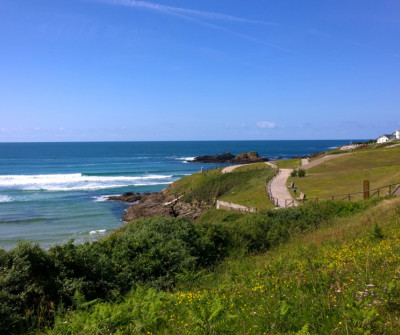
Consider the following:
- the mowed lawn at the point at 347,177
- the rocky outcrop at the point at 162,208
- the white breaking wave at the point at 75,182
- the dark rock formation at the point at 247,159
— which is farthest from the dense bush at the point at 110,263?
the dark rock formation at the point at 247,159

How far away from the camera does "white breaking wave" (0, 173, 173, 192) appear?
5856 centimetres

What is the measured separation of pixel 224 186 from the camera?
4212 centimetres

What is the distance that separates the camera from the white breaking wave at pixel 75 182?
5856 centimetres

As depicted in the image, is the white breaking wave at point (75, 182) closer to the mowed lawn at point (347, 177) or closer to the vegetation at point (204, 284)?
the mowed lawn at point (347, 177)

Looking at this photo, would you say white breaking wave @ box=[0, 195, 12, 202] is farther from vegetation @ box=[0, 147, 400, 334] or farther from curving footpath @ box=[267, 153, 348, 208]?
vegetation @ box=[0, 147, 400, 334]

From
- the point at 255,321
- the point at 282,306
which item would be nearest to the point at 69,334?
the point at 255,321

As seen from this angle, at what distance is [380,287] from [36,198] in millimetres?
50705

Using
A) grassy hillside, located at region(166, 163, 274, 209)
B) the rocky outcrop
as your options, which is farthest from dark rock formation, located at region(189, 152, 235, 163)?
the rocky outcrop

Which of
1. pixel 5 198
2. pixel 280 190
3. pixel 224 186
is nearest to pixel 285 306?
pixel 280 190

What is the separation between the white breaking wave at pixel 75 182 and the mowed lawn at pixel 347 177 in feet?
107

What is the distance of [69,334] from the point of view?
539 centimetres

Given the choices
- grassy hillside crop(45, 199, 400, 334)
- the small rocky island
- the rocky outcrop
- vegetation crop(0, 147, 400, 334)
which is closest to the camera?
grassy hillside crop(45, 199, 400, 334)

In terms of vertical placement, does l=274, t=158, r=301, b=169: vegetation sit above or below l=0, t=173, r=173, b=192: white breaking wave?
above

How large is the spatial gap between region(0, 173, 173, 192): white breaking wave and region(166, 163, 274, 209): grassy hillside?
1784 centimetres
